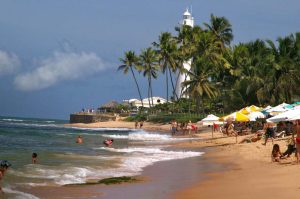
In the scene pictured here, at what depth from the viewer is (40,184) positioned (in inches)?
514

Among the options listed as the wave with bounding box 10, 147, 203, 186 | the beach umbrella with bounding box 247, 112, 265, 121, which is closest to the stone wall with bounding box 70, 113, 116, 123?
the beach umbrella with bounding box 247, 112, 265, 121

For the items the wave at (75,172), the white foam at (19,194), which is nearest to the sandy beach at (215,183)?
the white foam at (19,194)

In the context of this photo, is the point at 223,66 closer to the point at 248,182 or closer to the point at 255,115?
the point at 255,115

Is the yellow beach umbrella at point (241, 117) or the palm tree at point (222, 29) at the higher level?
the palm tree at point (222, 29)

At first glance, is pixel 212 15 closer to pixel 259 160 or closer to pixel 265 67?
pixel 265 67

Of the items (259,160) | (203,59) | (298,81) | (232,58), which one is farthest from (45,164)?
(203,59)

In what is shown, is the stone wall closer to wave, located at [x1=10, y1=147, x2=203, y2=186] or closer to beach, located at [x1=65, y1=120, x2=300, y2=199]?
wave, located at [x1=10, y1=147, x2=203, y2=186]

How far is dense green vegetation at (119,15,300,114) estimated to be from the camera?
4409 centimetres

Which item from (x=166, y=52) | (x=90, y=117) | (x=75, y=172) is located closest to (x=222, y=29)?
(x=166, y=52)

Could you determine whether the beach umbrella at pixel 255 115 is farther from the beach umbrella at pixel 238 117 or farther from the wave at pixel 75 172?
the wave at pixel 75 172

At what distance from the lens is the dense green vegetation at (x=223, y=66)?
44094 mm

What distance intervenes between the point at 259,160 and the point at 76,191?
27.4 ft

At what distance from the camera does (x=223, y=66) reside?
60344mm

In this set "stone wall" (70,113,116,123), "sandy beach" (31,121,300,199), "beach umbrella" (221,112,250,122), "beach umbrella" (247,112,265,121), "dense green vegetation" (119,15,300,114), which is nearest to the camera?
"sandy beach" (31,121,300,199)
